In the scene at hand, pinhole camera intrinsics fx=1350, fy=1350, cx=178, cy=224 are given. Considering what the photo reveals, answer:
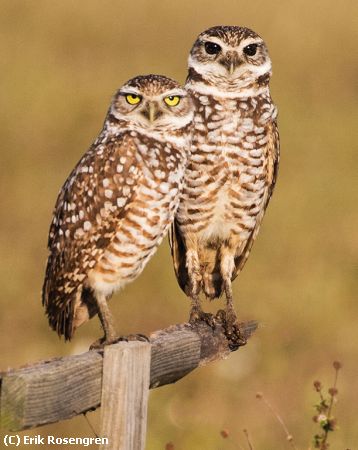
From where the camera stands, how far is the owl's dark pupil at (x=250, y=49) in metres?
5.64

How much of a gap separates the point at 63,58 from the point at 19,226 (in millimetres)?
4747

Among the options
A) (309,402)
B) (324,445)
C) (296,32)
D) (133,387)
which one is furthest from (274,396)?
(296,32)

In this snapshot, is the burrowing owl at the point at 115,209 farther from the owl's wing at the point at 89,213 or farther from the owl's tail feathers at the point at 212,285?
the owl's tail feathers at the point at 212,285

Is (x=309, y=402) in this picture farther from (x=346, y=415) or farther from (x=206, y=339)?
(x=206, y=339)

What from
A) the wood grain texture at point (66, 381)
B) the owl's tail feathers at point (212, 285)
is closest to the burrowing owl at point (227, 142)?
the owl's tail feathers at point (212, 285)

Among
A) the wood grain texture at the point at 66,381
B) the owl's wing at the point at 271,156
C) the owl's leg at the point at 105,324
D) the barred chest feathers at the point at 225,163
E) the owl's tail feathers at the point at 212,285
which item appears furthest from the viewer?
the owl's tail feathers at the point at 212,285

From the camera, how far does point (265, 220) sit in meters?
10.5

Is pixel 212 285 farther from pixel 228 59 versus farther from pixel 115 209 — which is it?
pixel 115 209

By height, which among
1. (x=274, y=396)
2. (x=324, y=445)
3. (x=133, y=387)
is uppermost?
(x=133, y=387)

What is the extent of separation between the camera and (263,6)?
52.8 ft

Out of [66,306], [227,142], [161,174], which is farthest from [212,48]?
[66,306]

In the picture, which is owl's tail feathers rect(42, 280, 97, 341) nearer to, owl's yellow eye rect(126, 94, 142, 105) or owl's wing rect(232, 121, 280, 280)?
owl's yellow eye rect(126, 94, 142, 105)

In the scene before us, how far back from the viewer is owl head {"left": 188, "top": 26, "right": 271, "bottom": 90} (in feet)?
18.4

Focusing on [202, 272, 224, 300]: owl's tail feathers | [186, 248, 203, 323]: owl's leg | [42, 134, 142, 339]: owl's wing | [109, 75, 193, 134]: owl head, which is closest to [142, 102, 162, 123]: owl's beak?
[109, 75, 193, 134]: owl head
